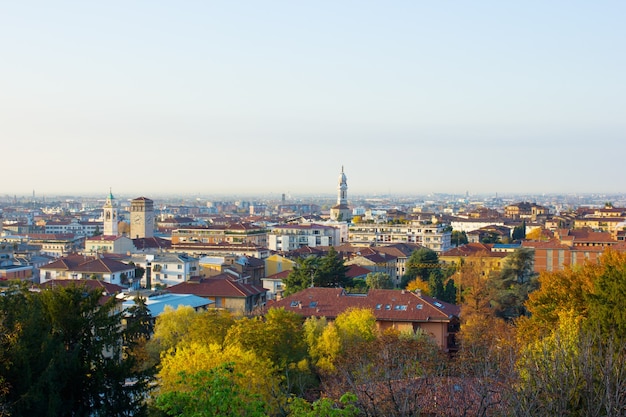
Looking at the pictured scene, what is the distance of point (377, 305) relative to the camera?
89.6 feet

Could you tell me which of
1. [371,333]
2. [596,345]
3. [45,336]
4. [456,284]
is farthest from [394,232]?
[45,336]

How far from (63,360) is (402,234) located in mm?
57622

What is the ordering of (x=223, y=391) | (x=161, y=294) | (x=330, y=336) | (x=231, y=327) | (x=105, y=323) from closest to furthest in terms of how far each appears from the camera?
(x=223, y=391)
(x=105, y=323)
(x=231, y=327)
(x=330, y=336)
(x=161, y=294)

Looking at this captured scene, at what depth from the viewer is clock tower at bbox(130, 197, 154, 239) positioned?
241 feet

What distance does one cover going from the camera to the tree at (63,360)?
514 inches

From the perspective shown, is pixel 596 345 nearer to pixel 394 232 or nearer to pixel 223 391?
pixel 223 391

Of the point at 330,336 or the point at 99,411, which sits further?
the point at 330,336

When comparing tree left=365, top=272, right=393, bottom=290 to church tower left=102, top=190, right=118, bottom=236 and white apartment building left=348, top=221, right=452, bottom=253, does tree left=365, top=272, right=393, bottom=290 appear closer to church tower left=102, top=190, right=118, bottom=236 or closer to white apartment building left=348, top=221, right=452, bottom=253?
white apartment building left=348, top=221, right=452, bottom=253

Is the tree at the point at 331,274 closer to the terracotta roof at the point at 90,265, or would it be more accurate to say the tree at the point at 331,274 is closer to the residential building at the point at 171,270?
the residential building at the point at 171,270

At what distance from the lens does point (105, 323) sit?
1537 cm

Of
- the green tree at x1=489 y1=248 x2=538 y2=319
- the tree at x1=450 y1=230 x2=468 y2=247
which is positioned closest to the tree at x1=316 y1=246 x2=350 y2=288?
the green tree at x1=489 y1=248 x2=538 y2=319

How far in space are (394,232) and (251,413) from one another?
2397 inches

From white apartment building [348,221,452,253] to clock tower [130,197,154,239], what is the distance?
16833 millimetres

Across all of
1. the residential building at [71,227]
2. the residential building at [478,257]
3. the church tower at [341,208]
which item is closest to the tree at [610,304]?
the residential building at [478,257]
